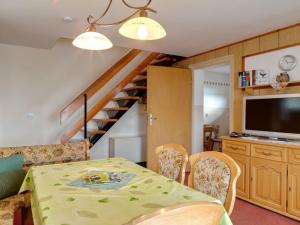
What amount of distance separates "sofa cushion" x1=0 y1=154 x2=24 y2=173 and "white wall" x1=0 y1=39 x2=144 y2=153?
2.12 m

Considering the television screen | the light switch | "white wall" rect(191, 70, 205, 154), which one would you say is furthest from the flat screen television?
the light switch

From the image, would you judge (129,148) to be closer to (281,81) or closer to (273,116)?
(273,116)

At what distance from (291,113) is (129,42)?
7.79 ft

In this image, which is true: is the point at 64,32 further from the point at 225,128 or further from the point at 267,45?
the point at 225,128

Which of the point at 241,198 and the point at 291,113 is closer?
the point at 291,113

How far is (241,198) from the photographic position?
311 cm

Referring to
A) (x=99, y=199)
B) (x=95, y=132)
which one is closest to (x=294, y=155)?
(x=99, y=199)

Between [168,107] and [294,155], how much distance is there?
88.2 inches

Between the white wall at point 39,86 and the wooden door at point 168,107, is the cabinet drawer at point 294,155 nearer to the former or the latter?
the wooden door at point 168,107

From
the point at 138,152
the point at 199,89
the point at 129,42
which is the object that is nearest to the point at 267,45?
the point at 199,89

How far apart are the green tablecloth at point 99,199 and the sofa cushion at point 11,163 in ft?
1.73

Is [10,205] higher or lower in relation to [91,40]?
lower

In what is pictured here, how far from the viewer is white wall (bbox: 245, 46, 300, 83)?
285cm

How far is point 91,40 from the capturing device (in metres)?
1.81
